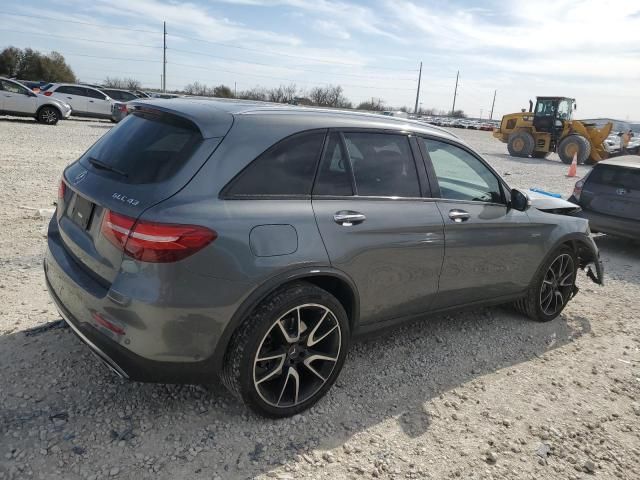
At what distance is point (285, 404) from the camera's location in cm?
302

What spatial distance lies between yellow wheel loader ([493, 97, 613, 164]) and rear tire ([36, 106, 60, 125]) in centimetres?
1896

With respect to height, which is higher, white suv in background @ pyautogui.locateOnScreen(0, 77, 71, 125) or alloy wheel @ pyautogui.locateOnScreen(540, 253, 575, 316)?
white suv in background @ pyautogui.locateOnScreen(0, 77, 71, 125)

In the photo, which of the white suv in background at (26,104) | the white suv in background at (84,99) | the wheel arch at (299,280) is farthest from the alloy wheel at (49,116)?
Answer: the wheel arch at (299,280)

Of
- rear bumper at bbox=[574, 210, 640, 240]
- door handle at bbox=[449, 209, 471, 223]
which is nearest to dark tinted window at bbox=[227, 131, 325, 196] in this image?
door handle at bbox=[449, 209, 471, 223]

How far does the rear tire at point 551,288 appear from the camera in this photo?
4.57m

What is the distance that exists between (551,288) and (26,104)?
775 inches

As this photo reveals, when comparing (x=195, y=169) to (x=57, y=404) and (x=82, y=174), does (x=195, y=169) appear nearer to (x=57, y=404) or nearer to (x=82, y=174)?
(x=82, y=174)

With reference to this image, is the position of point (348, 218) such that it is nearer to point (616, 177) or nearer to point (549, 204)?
point (549, 204)

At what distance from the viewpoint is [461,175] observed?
13.1 feet

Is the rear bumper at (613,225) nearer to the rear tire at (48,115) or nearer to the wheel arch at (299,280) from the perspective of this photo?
the wheel arch at (299,280)

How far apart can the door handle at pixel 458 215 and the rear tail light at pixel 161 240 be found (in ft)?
6.05

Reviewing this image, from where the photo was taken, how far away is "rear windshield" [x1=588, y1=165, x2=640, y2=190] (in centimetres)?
743

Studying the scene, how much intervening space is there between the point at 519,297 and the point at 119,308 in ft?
10.9

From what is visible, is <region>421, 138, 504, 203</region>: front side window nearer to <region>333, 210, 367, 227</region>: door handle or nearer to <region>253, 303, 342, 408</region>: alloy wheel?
<region>333, 210, 367, 227</region>: door handle
